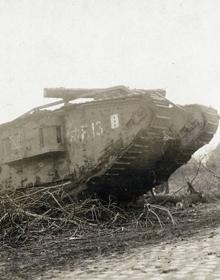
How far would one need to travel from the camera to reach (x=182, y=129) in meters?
11.8

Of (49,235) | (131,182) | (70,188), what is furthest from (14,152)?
(49,235)

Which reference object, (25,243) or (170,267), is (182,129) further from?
(170,267)

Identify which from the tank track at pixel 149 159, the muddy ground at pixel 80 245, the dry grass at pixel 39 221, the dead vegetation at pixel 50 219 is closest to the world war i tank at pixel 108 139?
the tank track at pixel 149 159

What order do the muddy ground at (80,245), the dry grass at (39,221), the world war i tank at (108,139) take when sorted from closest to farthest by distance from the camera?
the muddy ground at (80,245) < the dry grass at (39,221) < the world war i tank at (108,139)

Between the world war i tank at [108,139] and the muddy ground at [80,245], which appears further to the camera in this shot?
the world war i tank at [108,139]

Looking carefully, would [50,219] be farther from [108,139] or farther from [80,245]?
[108,139]

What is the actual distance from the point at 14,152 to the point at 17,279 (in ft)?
29.1

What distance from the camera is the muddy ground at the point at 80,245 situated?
18.0ft

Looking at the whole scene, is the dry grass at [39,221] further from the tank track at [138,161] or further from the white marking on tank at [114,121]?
the white marking on tank at [114,121]

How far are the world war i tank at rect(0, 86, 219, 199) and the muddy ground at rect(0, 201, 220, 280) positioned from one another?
5.96ft

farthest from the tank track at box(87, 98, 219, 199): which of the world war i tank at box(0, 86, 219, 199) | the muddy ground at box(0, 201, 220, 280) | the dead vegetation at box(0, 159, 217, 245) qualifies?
the muddy ground at box(0, 201, 220, 280)

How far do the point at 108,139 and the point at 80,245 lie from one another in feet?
14.8

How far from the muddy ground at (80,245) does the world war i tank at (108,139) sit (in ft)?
5.96

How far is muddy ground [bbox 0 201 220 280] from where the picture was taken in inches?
216
